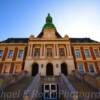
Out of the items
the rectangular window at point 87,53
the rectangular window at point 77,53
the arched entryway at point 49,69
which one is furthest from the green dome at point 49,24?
the arched entryway at point 49,69

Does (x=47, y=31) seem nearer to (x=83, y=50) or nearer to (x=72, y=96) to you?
(x=83, y=50)

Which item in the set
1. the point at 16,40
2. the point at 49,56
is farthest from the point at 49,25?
the point at 49,56

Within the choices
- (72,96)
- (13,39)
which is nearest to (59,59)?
(13,39)

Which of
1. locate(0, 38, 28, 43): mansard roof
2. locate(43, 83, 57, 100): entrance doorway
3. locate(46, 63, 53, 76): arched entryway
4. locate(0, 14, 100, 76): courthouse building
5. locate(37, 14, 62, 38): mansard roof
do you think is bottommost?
locate(43, 83, 57, 100): entrance doorway

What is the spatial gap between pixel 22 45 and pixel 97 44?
56.5 feet

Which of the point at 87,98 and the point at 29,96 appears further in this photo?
the point at 87,98

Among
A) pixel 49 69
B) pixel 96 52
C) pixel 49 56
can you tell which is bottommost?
pixel 49 69

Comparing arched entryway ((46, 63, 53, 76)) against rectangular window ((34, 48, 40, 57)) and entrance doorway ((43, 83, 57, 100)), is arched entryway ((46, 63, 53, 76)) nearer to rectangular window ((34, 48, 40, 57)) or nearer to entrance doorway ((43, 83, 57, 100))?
rectangular window ((34, 48, 40, 57))

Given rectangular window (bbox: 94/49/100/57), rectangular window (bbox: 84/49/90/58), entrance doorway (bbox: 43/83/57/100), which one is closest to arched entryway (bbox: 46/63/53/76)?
rectangular window (bbox: 84/49/90/58)

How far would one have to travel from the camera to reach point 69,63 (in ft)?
87.3

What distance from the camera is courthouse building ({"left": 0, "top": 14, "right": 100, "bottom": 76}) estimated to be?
26.6m

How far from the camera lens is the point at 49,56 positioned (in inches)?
1081

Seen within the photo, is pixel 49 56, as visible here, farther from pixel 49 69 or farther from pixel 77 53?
pixel 77 53

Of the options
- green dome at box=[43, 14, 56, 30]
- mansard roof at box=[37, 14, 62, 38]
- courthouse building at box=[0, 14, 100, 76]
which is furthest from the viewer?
mansard roof at box=[37, 14, 62, 38]
